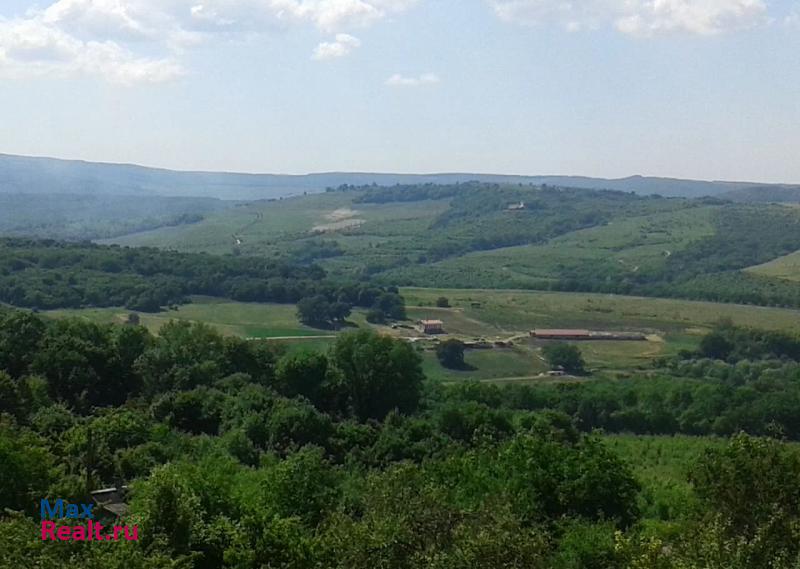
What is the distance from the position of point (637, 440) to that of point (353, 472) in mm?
20902

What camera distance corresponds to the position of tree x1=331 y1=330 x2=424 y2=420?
4597 cm

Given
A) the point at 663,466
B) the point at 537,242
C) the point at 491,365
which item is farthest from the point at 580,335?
the point at 537,242

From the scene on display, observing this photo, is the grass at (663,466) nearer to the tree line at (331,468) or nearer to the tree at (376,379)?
the tree line at (331,468)

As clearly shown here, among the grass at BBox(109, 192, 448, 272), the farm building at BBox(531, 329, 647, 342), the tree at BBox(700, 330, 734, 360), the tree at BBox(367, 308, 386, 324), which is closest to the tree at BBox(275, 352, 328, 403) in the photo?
the farm building at BBox(531, 329, 647, 342)

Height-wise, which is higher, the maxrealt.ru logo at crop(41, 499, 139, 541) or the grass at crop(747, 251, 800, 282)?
the maxrealt.ru logo at crop(41, 499, 139, 541)

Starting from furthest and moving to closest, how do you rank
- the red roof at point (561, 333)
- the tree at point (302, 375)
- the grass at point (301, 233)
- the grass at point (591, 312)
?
1. the grass at point (301, 233)
2. the grass at point (591, 312)
3. the red roof at point (561, 333)
4. the tree at point (302, 375)

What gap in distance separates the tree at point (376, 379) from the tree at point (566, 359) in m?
23.0

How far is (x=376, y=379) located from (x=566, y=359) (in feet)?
83.7

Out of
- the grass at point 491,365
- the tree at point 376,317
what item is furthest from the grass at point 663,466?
the tree at point 376,317

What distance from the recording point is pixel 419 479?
21.0 meters

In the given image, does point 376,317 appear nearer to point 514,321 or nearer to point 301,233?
point 514,321

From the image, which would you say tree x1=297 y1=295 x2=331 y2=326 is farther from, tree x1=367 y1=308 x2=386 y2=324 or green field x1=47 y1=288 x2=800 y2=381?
tree x1=367 y1=308 x2=386 y2=324

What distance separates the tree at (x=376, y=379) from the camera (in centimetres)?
4597

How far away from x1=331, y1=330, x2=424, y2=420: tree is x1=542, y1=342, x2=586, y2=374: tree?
23034 mm
